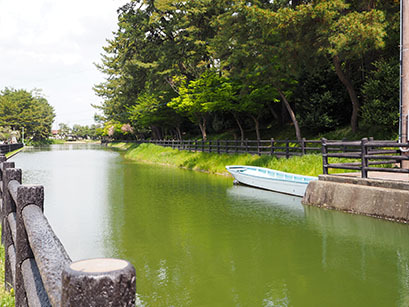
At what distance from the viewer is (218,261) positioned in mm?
6961

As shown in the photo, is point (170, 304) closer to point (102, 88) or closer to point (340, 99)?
point (340, 99)

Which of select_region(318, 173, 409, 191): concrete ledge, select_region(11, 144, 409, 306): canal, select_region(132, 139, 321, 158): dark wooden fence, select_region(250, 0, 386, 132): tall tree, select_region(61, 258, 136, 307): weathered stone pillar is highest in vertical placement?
select_region(250, 0, 386, 132): tall tree

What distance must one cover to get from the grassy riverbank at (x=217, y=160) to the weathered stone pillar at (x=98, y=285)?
1603 cm

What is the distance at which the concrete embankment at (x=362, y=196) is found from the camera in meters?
9.43

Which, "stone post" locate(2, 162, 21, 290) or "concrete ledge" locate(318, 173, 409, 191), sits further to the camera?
"concrete ledge" locate(318, 173, 409, 191)

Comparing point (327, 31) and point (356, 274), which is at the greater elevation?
point (327, 31)

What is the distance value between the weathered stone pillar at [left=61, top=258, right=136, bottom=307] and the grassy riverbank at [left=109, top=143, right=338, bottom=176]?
16.0 metres

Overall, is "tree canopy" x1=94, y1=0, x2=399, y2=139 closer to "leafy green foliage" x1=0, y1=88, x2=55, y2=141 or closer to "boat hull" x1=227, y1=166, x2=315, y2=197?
"boat hull" x1=227, y1=166, x2=315, y2=197

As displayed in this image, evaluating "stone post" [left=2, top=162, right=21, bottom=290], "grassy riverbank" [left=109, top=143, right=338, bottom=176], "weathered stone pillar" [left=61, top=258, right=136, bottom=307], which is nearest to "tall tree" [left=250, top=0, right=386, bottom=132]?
"grassy riverbank" [left=109, top=143, right=338, bottom=176]

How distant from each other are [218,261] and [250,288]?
1302mm

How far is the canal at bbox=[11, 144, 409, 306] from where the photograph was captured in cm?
555

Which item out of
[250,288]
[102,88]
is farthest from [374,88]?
[102,88]

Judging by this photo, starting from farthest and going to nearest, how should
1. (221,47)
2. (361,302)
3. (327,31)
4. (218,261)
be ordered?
1. (221,47)
2. (327,31)
3. (218,261)
4. (361,302)

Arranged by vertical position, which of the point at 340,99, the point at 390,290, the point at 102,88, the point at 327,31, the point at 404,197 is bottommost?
the point at 390,290
